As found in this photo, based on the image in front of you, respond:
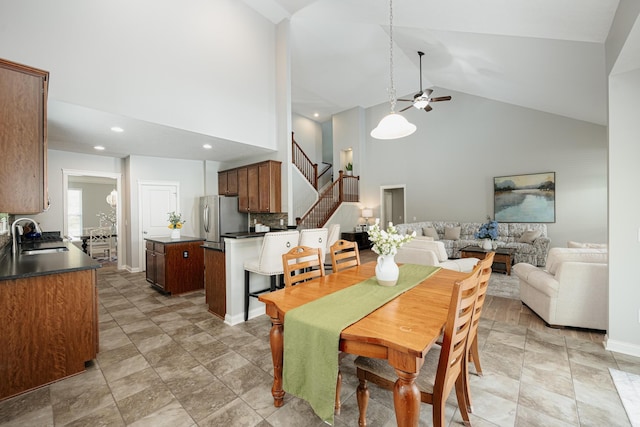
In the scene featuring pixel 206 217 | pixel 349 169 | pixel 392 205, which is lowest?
pixel 206 217

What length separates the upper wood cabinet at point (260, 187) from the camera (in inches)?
215

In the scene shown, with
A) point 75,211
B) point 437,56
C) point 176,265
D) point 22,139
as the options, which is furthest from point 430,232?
point 75,211

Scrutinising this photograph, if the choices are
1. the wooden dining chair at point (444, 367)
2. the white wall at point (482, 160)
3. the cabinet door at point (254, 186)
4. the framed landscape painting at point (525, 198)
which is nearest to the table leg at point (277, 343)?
the wooden dining chair at point (444, 367)

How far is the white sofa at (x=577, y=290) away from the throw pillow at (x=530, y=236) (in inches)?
149

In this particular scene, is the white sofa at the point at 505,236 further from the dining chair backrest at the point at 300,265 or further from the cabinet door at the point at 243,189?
the dining chair backrest at the point at 300,265

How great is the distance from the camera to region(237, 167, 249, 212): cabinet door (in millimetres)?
6133

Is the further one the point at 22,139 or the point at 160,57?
the point at 160,57

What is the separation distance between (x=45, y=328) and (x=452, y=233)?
7.85 meters

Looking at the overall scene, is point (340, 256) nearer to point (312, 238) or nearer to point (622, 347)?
point (312, 238)

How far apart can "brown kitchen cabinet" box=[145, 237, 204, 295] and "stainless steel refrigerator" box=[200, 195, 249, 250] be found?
1489 millimetres

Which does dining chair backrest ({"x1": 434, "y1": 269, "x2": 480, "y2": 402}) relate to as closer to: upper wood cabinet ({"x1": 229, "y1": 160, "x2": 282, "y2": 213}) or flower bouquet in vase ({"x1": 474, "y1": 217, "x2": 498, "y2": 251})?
upper wood cabinet ({"x1": 229, "y1": 160, "x2": 282, "y2": 213})

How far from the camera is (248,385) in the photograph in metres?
2.06

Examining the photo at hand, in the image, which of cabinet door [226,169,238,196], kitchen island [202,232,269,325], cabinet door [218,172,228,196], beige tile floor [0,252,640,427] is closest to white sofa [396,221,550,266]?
beige tile floor [0,252,640,427]

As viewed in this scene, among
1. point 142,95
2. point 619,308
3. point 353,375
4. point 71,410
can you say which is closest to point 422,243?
point 619,308
